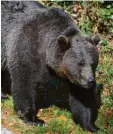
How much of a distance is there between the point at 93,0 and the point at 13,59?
3.59 metres

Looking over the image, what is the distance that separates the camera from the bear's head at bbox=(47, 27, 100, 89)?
7.13m

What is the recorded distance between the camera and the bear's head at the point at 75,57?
23.4 ft

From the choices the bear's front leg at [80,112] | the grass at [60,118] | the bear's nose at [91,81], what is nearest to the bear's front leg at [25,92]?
the grass at [60,118]

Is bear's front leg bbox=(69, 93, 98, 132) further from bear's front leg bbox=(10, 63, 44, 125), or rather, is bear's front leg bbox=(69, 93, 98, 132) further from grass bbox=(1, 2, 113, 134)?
bear's front leg bbox=(10, 63, 44, 125)

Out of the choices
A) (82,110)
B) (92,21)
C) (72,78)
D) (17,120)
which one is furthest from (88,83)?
(92,21)

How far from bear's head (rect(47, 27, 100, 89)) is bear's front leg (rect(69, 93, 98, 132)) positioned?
0.67 metres

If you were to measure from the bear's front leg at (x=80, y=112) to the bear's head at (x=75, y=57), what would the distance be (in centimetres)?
67

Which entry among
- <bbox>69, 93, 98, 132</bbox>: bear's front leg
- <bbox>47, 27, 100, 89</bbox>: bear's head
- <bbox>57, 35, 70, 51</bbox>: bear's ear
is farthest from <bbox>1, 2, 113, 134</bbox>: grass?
<bbox>57, 35, 70, 51</bbox>: bear's ear

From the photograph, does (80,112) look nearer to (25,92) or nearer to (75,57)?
(25,92)

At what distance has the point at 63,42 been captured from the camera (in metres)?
7.35

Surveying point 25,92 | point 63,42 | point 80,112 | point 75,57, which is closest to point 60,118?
point 80,112

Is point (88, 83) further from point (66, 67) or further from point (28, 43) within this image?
point (28, 43)

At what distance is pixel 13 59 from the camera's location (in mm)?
7883

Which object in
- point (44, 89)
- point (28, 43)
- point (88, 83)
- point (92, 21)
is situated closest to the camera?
point (88, 83)
